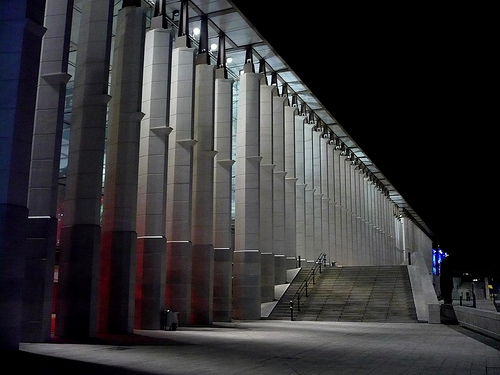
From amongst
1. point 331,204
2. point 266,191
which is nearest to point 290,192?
point 266,191

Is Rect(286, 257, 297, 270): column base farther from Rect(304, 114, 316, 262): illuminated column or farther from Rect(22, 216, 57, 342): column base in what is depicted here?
Rect(22, 216, 57, 342): column base

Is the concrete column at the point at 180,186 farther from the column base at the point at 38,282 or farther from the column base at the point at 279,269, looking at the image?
the column base at the point at 279,269

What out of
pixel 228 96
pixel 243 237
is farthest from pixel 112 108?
pixel 243 237

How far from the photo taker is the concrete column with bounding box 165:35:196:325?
24.7m

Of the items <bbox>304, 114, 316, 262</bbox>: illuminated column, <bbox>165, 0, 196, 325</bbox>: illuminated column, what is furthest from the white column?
<bbox>304, 114, 316, 262</bbox>: illuminated column

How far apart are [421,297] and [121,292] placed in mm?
16611

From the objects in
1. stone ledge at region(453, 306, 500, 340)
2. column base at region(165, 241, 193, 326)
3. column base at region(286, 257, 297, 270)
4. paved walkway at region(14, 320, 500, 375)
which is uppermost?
column base at region(286, 257, 297, 270)

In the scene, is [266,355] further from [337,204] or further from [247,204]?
[337,204]

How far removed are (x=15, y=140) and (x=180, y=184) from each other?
1213 cm

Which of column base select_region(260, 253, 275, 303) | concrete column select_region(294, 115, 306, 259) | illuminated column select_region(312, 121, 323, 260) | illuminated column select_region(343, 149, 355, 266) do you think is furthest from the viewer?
illuminated column select_region(343, 149, 355, 266)

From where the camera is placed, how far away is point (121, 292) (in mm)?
20031

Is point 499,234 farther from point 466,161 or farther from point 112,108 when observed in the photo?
point 112,108

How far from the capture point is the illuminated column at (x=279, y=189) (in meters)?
37.2

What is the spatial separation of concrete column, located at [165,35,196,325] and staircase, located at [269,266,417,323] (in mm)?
7657
